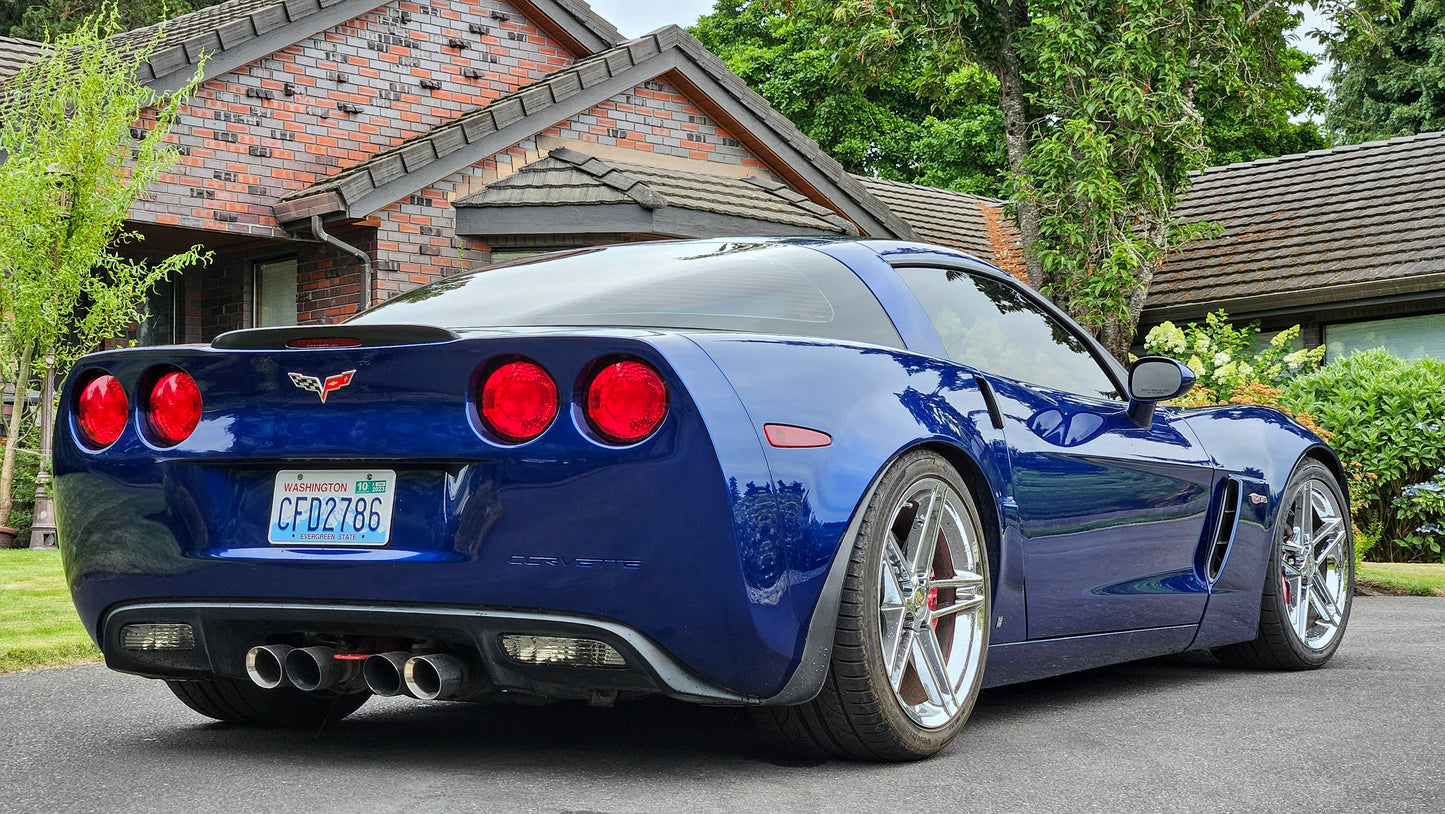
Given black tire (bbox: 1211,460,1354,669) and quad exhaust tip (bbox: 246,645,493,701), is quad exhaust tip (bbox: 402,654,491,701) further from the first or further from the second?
black tire (bbox: 1211,460,1354,669)

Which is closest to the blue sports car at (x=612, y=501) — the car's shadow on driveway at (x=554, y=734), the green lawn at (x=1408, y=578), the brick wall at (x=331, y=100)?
the car's shadow on driveway at (x=554, y=734)

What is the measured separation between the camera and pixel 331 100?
1473cm

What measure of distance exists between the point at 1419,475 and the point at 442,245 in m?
8.11

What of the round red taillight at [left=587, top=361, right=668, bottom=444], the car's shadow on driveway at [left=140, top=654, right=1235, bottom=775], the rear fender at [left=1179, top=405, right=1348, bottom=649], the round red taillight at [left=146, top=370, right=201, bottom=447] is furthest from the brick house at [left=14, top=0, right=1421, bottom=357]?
the round red taillight at [left=587, top=361, right=668, bottom=444]

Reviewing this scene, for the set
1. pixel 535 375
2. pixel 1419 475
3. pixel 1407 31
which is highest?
pixel 1407 31

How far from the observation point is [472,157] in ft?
45.0

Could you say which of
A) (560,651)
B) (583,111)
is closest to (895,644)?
(560,651)

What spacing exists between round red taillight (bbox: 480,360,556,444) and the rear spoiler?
0.52 ft

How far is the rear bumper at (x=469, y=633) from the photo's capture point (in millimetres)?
3320

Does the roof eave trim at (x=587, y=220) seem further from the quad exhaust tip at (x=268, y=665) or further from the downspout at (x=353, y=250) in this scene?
the quad exhaust tip at (x=268, y=665)

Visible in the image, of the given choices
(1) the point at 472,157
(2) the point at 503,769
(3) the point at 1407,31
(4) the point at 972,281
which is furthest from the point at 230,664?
(3) the point at 1407,31

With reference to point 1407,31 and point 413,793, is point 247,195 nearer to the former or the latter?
point 413,793

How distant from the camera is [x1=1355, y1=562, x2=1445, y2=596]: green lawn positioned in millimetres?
9461

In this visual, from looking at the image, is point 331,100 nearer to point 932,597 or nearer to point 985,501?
point 985,501
